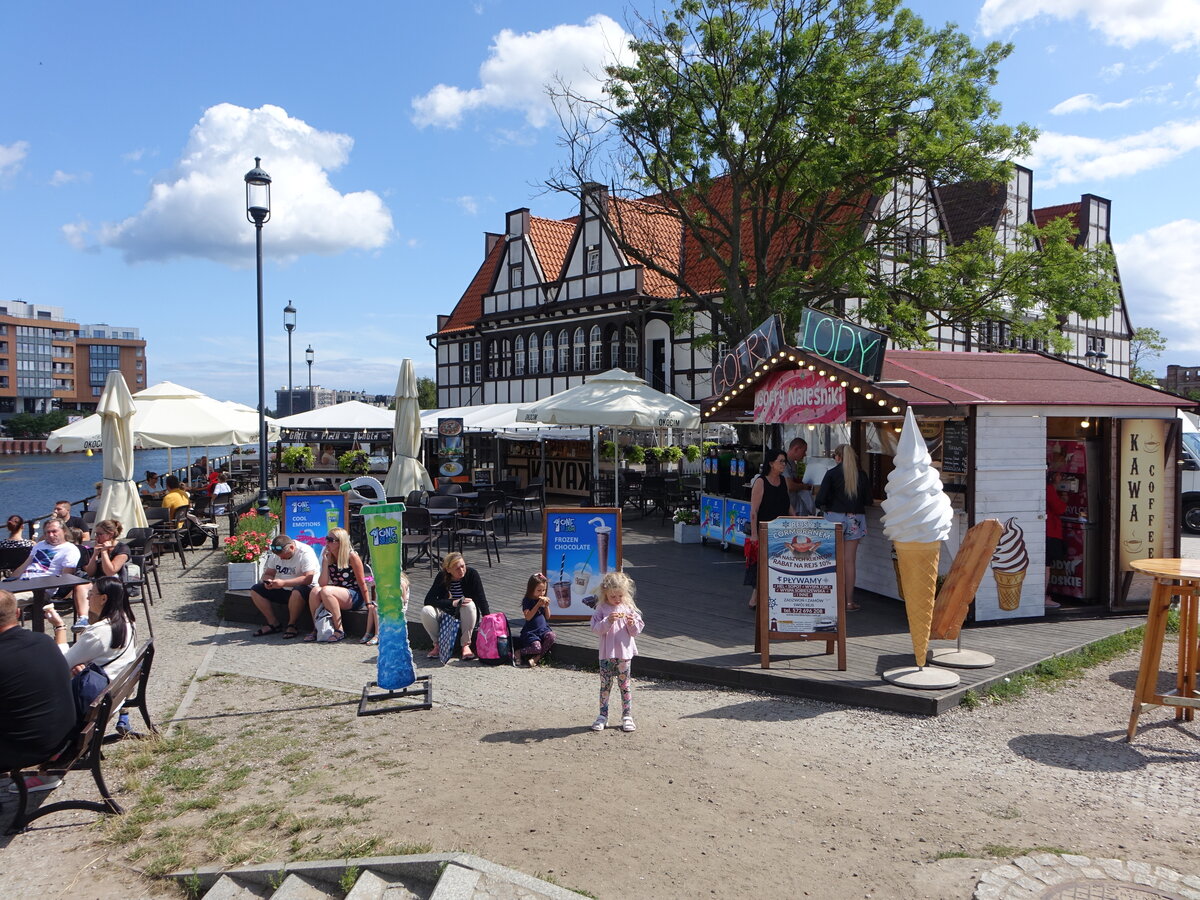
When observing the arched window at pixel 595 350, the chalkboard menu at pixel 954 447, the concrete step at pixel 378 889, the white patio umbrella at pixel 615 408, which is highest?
the arched window at pixel 595 350

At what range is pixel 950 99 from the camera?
17.0 metres

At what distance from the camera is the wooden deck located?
6785 mm

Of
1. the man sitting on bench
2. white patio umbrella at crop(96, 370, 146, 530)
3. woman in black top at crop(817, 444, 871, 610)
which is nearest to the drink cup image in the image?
woman in black top at crop(817, 444, 871, 610)

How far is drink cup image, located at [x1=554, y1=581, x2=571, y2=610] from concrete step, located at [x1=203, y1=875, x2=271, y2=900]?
16.9 ft

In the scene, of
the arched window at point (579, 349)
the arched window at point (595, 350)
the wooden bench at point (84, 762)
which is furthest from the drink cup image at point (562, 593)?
the arched window at point (579, 349)

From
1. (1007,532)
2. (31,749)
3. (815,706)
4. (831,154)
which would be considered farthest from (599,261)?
(31,749)

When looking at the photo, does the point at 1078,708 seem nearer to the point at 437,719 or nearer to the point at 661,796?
the point at 661,796

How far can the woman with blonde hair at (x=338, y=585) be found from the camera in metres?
9.00

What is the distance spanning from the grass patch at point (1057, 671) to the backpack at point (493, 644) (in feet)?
→ 13.1

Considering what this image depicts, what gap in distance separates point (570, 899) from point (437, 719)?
285 centimetres

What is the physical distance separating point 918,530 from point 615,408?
8.45m

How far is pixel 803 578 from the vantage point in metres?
7.28

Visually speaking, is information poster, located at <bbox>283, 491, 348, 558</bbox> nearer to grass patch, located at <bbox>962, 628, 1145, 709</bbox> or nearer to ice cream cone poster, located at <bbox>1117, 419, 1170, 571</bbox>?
grass patch, located at <bbox>962, 628, 1145, 709</bbox>

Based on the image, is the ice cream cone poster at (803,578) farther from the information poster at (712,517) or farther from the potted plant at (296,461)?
the potted plant at (296,461)
